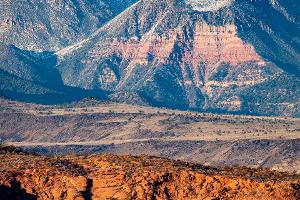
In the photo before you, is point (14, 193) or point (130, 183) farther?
point (130, 183)

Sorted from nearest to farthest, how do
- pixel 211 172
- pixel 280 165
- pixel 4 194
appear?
pixel 4 194, pixel 211 172, pixel 280 165

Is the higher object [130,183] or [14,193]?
[130,183]

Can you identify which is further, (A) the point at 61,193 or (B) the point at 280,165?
(B) the point at 280,165

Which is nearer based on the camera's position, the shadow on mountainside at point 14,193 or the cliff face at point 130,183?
the shadow on mountainside at point 14,193

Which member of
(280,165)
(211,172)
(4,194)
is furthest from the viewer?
(280,165)

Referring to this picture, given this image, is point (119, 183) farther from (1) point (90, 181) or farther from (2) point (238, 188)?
(2) point (238, 188)

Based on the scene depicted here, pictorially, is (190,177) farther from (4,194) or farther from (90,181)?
(4,194)

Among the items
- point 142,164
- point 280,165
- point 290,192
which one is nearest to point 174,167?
point 142,164

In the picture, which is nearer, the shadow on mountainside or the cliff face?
the shadow on mountainside
